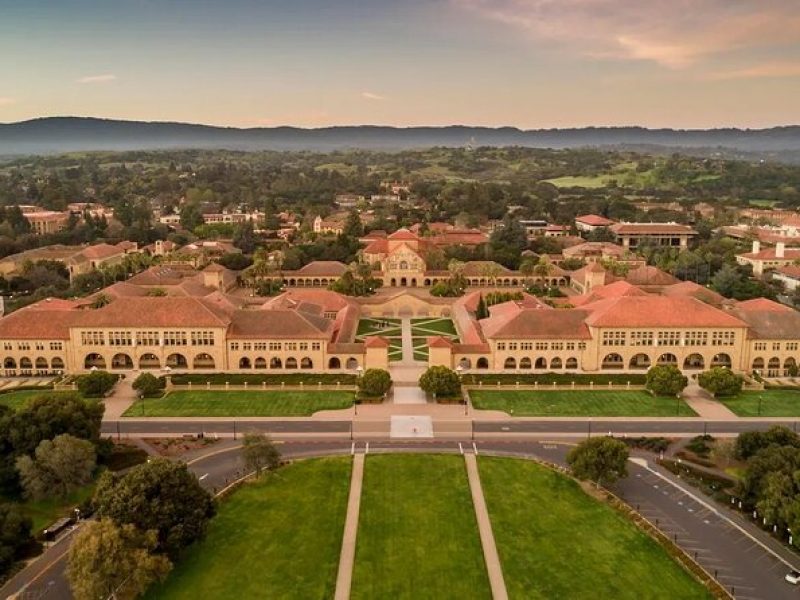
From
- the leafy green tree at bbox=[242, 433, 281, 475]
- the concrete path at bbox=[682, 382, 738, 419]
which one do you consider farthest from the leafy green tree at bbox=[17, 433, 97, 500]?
the concrete path at bbox=[682, 382, 738, 419]

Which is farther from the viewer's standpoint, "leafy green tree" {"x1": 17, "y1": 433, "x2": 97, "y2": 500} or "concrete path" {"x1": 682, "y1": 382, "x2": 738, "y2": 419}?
"concrete path" {"x1": 682, "y1": 382, "x2": 738, "y2": 419}

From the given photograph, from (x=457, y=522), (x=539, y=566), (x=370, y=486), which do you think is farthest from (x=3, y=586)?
(x=539, y=566)

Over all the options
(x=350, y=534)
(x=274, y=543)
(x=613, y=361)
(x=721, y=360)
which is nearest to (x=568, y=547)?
(x=350, y=534)

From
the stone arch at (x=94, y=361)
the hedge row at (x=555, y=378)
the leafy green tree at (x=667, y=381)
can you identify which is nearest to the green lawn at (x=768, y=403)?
the leafy green tree at (x=667, y=381)

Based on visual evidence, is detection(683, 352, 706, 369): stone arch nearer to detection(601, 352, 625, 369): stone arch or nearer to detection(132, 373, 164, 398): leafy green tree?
detection(601, 352, 625, 369): stone arch

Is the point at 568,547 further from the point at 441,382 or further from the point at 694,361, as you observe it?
the point at 694,361

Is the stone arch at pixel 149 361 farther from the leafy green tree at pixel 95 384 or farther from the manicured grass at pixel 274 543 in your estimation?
the manicured grass at pixel 274 543
